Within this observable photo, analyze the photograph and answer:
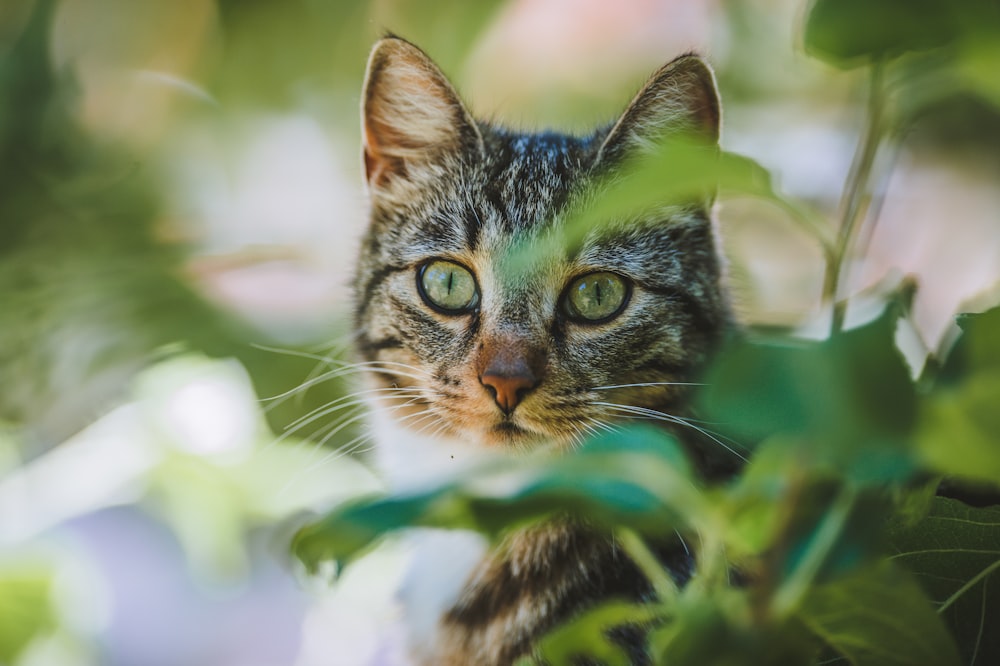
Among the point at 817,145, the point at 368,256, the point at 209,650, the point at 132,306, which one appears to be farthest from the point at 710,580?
the point at 209,650

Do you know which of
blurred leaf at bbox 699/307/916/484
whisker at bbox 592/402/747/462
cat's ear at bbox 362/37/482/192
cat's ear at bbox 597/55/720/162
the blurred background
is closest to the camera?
blurred leaf at bbox 699/307/916/484

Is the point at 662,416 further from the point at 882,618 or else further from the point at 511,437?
the point at 882,618

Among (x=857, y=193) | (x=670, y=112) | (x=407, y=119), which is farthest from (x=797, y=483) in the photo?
(x=407, y=119)

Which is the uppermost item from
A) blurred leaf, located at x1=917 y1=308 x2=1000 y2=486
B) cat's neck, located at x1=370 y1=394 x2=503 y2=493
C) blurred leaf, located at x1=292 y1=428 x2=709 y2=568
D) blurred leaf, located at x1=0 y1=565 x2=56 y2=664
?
blurred leaf, located at x1=917 y1=308 x2=1000 y2=486

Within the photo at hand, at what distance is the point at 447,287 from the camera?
97 centimetres

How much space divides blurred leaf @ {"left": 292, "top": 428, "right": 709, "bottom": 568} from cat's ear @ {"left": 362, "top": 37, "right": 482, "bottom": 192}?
75 centimetres

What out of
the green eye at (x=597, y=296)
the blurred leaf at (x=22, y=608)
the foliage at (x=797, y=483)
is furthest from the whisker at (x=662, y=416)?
the blurred leaf at (x=22, y=608)

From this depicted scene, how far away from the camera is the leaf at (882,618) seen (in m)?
0.35

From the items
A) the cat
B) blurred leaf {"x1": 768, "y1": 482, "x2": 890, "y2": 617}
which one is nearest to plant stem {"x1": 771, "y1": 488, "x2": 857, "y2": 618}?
blurred leaf {"x1": 768, "y1": 482, "x2": 890, "y2": 617}

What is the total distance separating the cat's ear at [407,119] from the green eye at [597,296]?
25 centimetres

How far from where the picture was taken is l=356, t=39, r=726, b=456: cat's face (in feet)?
2.81

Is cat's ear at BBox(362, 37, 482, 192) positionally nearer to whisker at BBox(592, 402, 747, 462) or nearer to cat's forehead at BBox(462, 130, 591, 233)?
cat's forehead at BBox(462, 130, 591, 233)

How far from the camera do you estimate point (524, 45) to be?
1.69m

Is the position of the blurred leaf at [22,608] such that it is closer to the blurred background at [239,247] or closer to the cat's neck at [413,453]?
the blurred background at [239,247]
